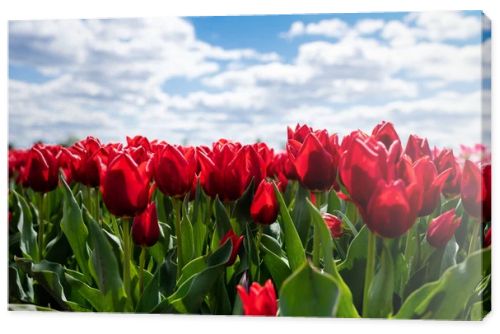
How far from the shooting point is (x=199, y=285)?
8.60 ft

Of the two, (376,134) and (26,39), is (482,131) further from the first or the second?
(26,39)

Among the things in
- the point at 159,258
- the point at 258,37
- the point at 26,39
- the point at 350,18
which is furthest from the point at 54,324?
the point at 350,18

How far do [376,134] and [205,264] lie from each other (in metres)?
0.69

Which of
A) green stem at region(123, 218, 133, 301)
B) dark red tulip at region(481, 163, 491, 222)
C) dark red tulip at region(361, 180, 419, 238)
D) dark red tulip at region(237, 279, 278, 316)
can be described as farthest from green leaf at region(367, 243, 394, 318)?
green stem at region(123, 218, 133, 301)

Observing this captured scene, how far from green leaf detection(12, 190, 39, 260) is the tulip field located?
0.18 ft

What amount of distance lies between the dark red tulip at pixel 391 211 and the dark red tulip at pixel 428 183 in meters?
0.18

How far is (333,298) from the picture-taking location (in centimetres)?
226

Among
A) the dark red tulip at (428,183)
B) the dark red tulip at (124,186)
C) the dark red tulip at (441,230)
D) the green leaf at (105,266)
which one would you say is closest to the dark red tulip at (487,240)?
the dark red tulip at (441,230)

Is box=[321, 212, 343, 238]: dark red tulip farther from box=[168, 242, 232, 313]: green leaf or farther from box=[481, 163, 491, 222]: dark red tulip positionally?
box=[481, 163, 491, 222]: dark red tulip

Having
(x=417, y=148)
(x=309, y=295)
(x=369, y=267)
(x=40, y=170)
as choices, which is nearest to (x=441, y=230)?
(x=417, y=148)

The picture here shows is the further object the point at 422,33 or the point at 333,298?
the point at 422,33

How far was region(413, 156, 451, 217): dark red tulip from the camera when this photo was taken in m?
2.31

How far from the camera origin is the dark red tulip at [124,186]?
245 cm

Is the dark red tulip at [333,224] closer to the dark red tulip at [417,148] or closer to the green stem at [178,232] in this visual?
the dark red tulip at [417,148]
